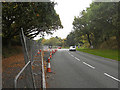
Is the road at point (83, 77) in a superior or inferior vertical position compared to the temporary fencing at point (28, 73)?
inferior

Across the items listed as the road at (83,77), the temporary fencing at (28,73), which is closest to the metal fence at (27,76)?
the temporary fencing at (28,73)

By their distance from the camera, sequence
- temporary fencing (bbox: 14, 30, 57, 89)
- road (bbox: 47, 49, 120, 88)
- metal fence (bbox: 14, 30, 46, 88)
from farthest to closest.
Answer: road (bbox: 47, 49, 120, 88) → temporary fencing (bbox: 14, 30, 57, 89) → metal fence (bbox: 14, 30, 46, 88)

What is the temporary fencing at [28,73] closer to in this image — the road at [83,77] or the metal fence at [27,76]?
the metal fence at [27,76]

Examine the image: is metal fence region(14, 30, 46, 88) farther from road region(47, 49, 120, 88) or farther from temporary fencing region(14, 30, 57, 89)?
road region(47, 49, 120, 88)

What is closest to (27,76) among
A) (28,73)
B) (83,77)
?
(28,73)

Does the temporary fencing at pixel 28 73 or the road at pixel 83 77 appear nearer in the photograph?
the temporary fencing at pixel 28 73

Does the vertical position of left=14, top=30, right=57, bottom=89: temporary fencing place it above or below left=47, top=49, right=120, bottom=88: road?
above

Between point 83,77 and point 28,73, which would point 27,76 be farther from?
point 83,77

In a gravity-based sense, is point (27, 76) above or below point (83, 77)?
above

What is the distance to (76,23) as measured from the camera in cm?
4656

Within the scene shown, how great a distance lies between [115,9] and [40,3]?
46.2 ft

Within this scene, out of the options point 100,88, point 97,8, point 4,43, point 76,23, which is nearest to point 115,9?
point 97,8

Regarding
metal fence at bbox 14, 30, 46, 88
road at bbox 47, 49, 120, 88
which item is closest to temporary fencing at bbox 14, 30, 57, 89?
metal fence at bbox 14, 30, 46, 88

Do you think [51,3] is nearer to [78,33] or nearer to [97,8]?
[97,8]
